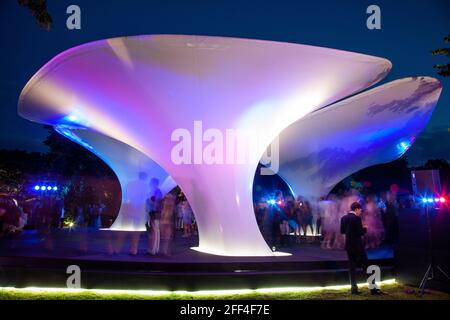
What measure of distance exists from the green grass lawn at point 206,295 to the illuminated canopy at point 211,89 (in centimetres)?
176

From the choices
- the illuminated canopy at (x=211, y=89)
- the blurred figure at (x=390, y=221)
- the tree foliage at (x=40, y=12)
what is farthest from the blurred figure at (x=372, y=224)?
the tree foliage at (x=40, y=12)

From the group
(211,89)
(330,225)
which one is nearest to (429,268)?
(330,225)

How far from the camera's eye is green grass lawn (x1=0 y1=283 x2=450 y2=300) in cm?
594

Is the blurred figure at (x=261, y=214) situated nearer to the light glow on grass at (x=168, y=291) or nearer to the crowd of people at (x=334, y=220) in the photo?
the crowd of people at (x=334, y=220)

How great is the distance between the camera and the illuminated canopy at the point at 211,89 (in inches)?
281

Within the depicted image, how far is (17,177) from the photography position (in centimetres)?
3591

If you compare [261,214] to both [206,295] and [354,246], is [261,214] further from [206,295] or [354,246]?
Answer: [206,295]

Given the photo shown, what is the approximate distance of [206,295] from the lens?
606cm

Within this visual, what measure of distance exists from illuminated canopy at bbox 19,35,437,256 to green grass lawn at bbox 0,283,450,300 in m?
1.76

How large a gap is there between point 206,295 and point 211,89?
3.99 meters


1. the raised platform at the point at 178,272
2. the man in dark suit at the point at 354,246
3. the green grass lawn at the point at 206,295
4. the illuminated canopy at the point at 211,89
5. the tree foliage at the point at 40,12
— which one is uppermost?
the tree foliage at the point at 40,12

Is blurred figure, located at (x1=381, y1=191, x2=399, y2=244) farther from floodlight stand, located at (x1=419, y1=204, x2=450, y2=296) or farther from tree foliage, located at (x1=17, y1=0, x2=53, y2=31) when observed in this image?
tree foliage, located at (x1=17, y1=0, x2=53, y2=31)
